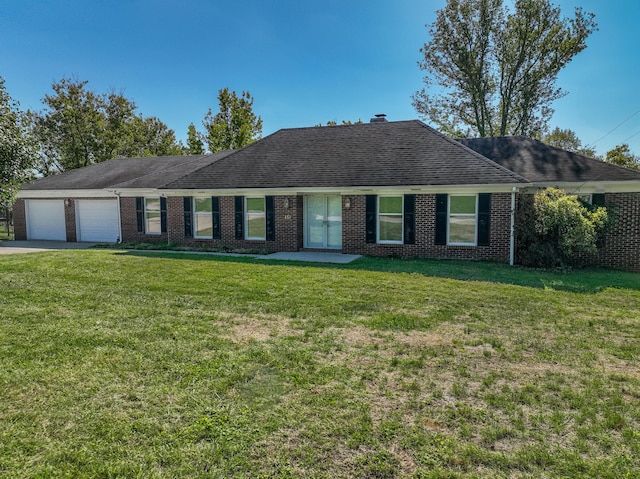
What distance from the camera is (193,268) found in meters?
10.7

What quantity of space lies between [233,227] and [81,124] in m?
25.6

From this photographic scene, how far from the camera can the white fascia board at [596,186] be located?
12.3 m

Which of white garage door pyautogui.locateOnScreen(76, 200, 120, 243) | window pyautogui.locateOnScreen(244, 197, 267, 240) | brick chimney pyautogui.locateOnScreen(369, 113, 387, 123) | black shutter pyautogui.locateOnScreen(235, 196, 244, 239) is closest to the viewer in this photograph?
window pyautogui.locateOnScreen(244, 197, 267, 240)

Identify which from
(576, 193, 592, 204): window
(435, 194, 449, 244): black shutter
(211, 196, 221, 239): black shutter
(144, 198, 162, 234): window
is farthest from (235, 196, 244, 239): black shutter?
(576, 193, 592, 204): window

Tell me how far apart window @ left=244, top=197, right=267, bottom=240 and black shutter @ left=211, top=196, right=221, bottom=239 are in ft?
3.74

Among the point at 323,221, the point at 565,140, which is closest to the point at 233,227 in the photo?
the point at 323,221

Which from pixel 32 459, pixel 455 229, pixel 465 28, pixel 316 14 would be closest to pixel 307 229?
pixel 455 229

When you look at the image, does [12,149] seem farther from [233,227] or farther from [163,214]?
[163,214]

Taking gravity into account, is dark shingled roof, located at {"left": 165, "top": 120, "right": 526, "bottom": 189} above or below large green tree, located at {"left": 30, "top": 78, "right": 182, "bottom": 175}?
below

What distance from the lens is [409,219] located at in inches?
529

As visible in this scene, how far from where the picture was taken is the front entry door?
48.6 feet

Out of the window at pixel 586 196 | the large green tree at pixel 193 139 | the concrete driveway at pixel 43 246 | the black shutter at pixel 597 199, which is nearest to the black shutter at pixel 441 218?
the window at pixel 586 196

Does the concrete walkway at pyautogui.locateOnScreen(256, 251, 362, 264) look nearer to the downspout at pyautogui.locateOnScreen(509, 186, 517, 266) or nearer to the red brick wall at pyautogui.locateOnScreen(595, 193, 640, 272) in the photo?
the downspout at pyautogui.locateOnScreen(509, 186, 517, 266)

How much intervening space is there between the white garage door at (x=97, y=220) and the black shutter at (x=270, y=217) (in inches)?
332
